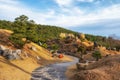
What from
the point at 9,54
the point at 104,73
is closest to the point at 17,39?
the point at 9,54

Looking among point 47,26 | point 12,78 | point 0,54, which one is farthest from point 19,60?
point 47,26

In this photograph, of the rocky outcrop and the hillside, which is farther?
the rocky outcrop

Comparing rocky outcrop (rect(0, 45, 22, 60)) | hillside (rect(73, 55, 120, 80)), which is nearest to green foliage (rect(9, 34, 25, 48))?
rocky outcrop (rect(0, 45, 22, 60))

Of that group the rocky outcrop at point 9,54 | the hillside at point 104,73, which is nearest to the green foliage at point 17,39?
the rocky outcrop at point 9,54

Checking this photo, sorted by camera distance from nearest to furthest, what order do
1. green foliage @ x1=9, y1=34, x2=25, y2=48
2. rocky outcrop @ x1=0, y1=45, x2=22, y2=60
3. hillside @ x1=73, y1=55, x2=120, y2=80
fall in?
hillside @ x1=73, y1=55, x2=120, y2=80 < rocky outcrop @ x1=0, y1=45, x2=22, y2=60 < green foliage @ x1=9, y1=34, x2=25, y2=48

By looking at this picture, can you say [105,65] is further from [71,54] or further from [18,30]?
[71,54]

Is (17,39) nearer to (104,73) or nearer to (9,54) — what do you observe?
(9,54)

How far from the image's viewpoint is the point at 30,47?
3147 inches

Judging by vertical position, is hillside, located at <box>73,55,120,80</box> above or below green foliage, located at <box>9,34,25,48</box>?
below

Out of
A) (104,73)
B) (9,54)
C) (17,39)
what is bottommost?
(104,73)

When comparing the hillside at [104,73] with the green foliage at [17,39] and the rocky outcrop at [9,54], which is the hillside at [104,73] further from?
the green foliage at [17,39]

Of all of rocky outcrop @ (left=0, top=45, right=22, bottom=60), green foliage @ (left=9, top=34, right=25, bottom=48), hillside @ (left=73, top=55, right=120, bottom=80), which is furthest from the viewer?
green foliage @ (left=9, top=34, right=25, bottom=48)

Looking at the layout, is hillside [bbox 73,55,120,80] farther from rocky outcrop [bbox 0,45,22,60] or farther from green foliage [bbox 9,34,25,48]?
green foliage [bbox 9,34,25,48]

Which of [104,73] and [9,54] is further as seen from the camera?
[9,54]
